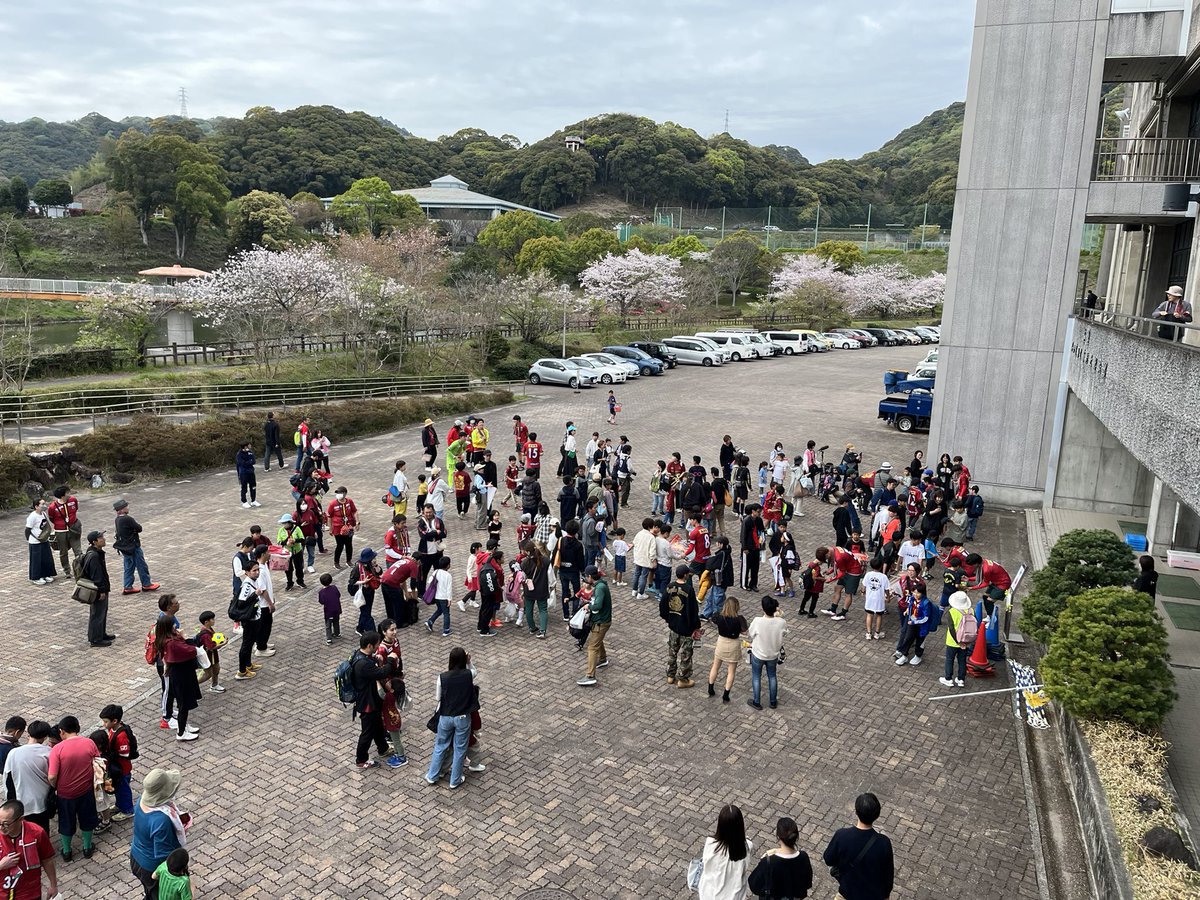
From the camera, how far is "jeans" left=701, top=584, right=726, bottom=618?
11.9 m

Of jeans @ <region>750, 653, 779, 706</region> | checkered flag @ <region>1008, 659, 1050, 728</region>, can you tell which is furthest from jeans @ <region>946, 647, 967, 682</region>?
jeans @ <region>750, 653, 779, 706</region>

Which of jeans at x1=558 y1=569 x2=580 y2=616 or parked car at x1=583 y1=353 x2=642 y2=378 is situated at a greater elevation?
parked car at x1=583 y1=353 x2=642 y2=378

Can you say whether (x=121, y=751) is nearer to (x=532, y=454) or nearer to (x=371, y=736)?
(x=371, y=736)

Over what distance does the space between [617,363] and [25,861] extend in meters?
33.0

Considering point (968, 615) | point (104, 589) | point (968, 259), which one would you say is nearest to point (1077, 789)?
point (968, 615)

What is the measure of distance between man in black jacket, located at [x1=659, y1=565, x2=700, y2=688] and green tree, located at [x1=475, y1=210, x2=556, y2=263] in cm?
5295

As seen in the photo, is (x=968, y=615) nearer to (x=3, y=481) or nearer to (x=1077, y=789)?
(x=1077, y=789)

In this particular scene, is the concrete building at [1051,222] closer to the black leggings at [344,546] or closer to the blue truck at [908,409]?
the blue truck at [908,409]

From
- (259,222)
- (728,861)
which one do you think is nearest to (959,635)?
(728,861)

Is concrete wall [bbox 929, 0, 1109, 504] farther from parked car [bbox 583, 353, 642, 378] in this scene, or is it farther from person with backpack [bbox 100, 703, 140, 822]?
parked car [bbox 583, 353, 642, 378]

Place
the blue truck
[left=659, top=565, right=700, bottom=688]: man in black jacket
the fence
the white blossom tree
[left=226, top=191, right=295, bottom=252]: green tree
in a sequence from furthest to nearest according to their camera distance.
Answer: [left=226, top=191, right=295, bottom=252]: green tree, the white blossom tree, the blue truck, the fence, [left=659, top=565, right=700, bottom=688]: man in black jacket

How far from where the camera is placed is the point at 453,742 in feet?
26.2

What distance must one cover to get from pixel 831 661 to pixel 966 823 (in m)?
3.41

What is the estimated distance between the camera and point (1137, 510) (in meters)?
17.5
